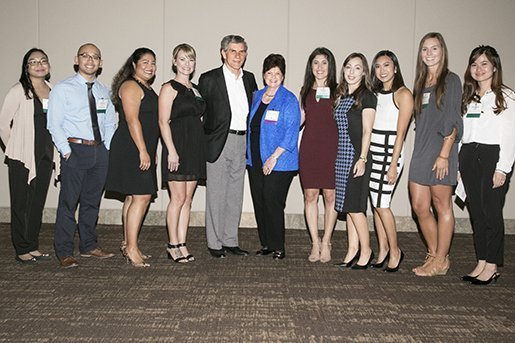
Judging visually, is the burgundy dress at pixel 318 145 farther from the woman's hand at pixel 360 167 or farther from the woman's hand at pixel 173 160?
the woman's hand at pixel 173 160

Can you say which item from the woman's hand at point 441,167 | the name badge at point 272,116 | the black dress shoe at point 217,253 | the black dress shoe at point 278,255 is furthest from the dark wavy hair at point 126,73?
the woman's hand at point 441,167

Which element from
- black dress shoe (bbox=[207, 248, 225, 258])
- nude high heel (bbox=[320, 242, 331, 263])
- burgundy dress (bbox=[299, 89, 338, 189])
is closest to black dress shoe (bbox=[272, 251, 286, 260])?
nude high heel (bbox=[320, 242, 331, 263])

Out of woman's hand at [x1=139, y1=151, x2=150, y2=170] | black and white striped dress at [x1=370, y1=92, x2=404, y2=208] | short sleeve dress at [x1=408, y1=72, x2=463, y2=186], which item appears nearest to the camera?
short sleeve dress at [x1=408, y1=72, x2=463, y2=186]

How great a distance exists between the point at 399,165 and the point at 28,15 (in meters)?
4.67

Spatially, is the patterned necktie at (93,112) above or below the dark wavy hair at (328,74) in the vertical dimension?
A: below

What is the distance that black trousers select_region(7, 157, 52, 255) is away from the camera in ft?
16.0

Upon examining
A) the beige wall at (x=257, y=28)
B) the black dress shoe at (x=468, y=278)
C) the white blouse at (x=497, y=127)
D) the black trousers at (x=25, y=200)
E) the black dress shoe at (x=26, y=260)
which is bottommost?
the black dress shoe at (x=26, y=260)

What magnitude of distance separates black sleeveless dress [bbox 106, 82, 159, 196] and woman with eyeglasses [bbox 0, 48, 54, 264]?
0.64 m

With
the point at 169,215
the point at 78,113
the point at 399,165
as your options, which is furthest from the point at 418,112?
the point at 78,113

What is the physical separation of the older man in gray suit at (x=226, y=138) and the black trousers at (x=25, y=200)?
4.65 ft

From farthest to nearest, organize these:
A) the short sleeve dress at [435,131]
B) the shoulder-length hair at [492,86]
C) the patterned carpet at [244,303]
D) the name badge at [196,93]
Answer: the name badge at [196,93] → the short sleeve dress at [435,131] → the shoulder-length hair at [492,86] → the patterned carpet at [244,303]

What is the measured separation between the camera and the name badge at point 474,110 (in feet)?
14.3

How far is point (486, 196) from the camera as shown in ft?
14.4

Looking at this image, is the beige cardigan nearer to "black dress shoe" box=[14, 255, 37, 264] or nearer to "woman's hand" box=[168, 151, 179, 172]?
"black dress shoe" box=[14, 255, 37, 264]
